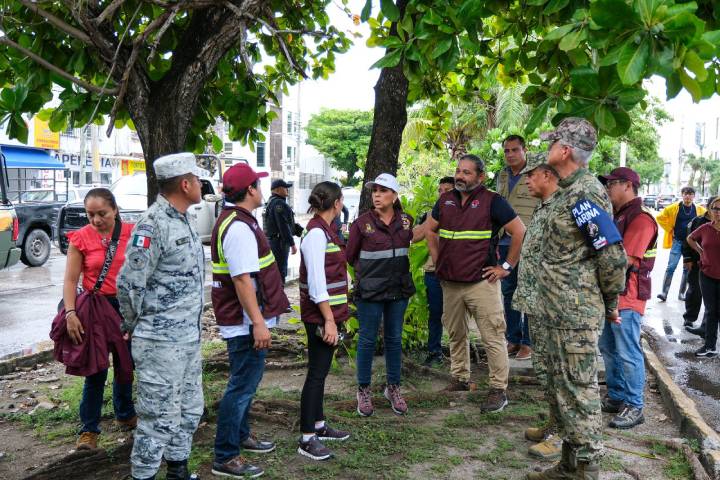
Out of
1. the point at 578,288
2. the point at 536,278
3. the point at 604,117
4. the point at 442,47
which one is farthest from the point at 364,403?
the point at 604,117

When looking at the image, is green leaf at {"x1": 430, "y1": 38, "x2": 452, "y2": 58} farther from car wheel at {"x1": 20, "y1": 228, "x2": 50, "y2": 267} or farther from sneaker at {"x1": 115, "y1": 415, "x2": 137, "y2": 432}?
car wheel at {"x1": 20, "y1": 228, "x2": 50, "y2": 267}

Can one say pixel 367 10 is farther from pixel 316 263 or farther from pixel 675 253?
pixel 675 253

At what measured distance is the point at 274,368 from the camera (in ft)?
21.0

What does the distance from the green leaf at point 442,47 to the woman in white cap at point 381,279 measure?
1258mm

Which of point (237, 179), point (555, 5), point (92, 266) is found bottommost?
point (92, 266)

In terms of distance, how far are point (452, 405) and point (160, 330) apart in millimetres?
2898

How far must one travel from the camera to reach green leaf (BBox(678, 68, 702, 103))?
2.75 meters

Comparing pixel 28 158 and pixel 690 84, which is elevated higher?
pixel 28 158

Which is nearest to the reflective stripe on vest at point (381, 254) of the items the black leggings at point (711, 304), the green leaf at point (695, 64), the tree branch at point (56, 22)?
the tree branch at point (56, 22)

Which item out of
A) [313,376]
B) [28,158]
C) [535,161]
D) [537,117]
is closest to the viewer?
[537,117]

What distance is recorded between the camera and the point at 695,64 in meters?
2.57

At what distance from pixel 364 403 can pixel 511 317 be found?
7.89ft

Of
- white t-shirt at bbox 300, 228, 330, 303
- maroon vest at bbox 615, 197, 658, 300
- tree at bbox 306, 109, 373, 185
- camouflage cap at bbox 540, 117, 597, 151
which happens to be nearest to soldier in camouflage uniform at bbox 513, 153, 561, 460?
camouflage cap at bbox 540, 117, 597, 151

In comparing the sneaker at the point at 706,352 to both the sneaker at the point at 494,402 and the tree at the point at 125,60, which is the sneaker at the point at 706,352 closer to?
the sneaker at the point at 494,402
